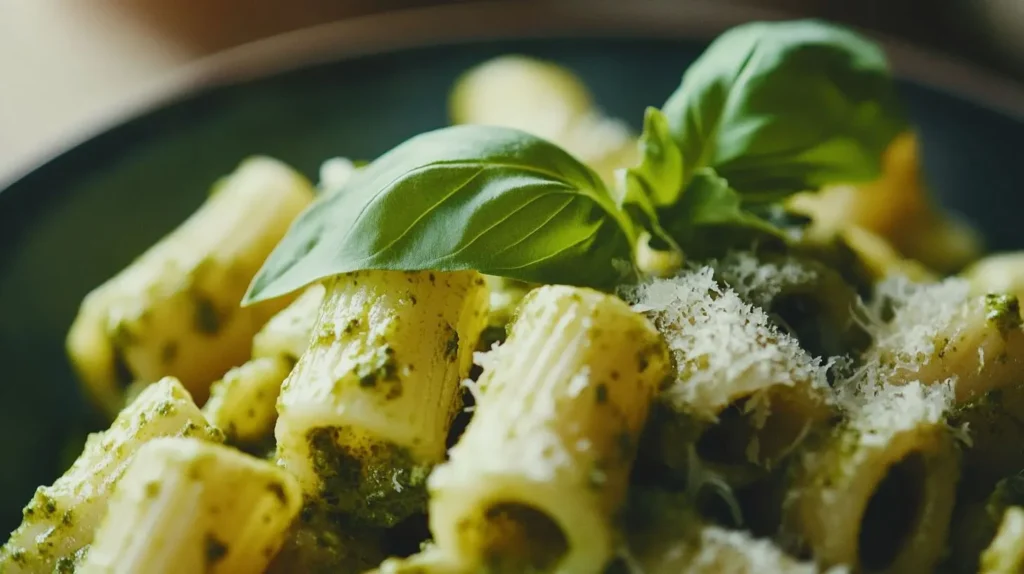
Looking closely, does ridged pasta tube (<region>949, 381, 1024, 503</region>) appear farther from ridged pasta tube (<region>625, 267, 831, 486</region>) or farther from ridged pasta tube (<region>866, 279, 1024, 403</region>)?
ridged pasta tube (<region>625, 267, 831, 486</region>)

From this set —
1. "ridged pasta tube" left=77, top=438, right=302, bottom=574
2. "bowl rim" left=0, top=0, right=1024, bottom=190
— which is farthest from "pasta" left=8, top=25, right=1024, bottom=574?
"bowl rim" left=0, top=0, right=1024, bottom=190

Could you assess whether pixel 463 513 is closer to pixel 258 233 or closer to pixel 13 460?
pixel 258 233

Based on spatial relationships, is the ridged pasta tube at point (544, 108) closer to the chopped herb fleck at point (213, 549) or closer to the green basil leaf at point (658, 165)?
the green basil leaf at point (658, 165)

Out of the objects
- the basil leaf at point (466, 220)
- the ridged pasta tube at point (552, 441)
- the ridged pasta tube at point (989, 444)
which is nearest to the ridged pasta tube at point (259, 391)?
the basil leaf at point (466, 220)

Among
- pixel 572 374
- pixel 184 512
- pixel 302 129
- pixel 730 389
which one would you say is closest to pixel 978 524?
pixel 730 389

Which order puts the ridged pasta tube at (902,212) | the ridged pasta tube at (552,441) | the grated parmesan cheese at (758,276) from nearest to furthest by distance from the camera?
the ridged pasta tube at (552,441), the grated parmesan cheese at (758,276), the ridged pasta tube at (902,212)

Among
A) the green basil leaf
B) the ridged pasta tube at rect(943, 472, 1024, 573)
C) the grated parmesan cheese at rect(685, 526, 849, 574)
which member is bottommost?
the ridged pasta tube at rect(943, 472, 1024, 573)
